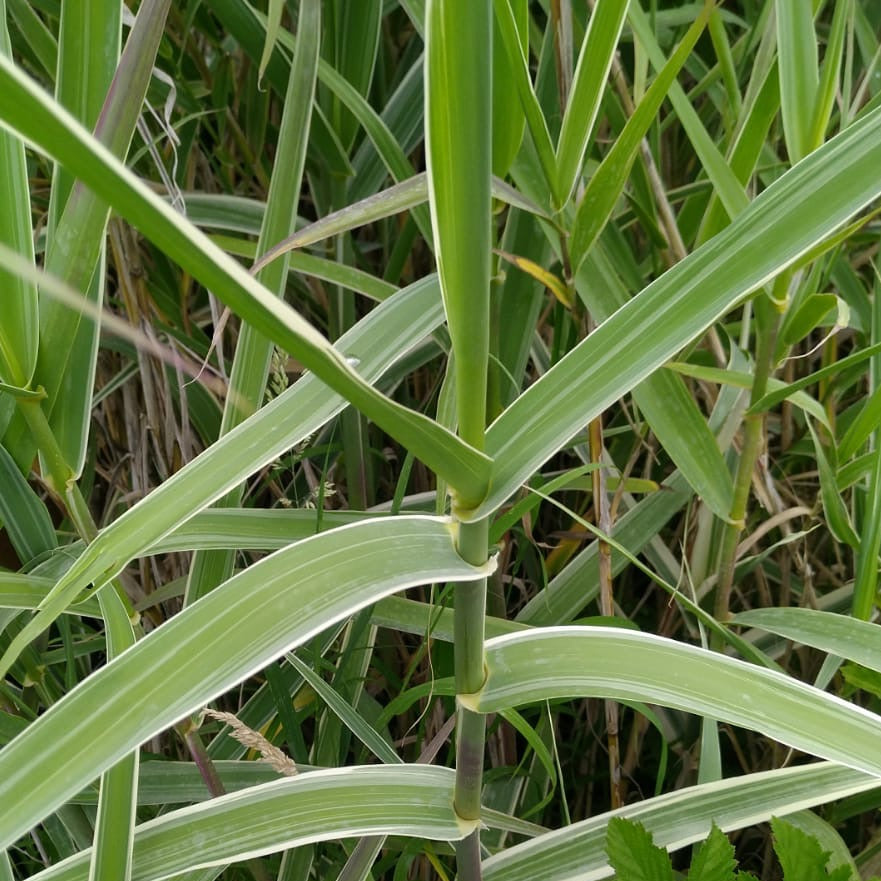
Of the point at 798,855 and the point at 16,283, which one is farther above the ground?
the point at 16,283

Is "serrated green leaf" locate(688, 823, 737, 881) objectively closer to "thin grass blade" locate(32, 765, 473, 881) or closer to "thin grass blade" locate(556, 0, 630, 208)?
"thin grass blade" locate(32, 765, 473, 881)

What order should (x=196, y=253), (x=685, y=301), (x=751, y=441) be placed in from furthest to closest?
(x=751, y=441), (x=685, y=301), (x=196, y=253)

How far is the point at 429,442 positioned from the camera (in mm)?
265

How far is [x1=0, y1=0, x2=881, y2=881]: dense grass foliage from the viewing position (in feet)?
0.93

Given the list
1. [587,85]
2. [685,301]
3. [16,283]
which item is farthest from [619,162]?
[16,283]

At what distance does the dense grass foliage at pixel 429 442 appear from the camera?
0.28m

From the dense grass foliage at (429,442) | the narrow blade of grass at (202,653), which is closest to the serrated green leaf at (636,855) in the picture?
the dense grass foliage at (429,442)

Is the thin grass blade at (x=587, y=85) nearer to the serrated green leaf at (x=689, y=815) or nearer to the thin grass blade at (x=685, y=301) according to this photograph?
the thin grass blade at (x=685, y=301)

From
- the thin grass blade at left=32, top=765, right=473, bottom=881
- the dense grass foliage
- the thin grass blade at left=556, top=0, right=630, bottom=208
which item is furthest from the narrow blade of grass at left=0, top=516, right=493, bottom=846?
the thin grass blade at left=556, top=0, right=630, bottom=208

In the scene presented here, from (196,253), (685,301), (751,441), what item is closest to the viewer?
(196,253)

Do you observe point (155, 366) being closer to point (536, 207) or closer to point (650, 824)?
point (536, 207)

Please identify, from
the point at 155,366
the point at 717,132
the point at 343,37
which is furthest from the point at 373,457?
the point at 717,132

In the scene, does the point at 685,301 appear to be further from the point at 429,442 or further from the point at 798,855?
the point at 798,855

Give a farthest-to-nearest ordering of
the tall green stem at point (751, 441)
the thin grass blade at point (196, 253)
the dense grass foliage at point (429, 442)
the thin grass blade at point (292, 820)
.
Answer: the tall green stem at point (751, 441), the thin grass blade at point (292, 820), the dense grass foliage at point (429, 442), the thin grass blade at point (196, 253)
